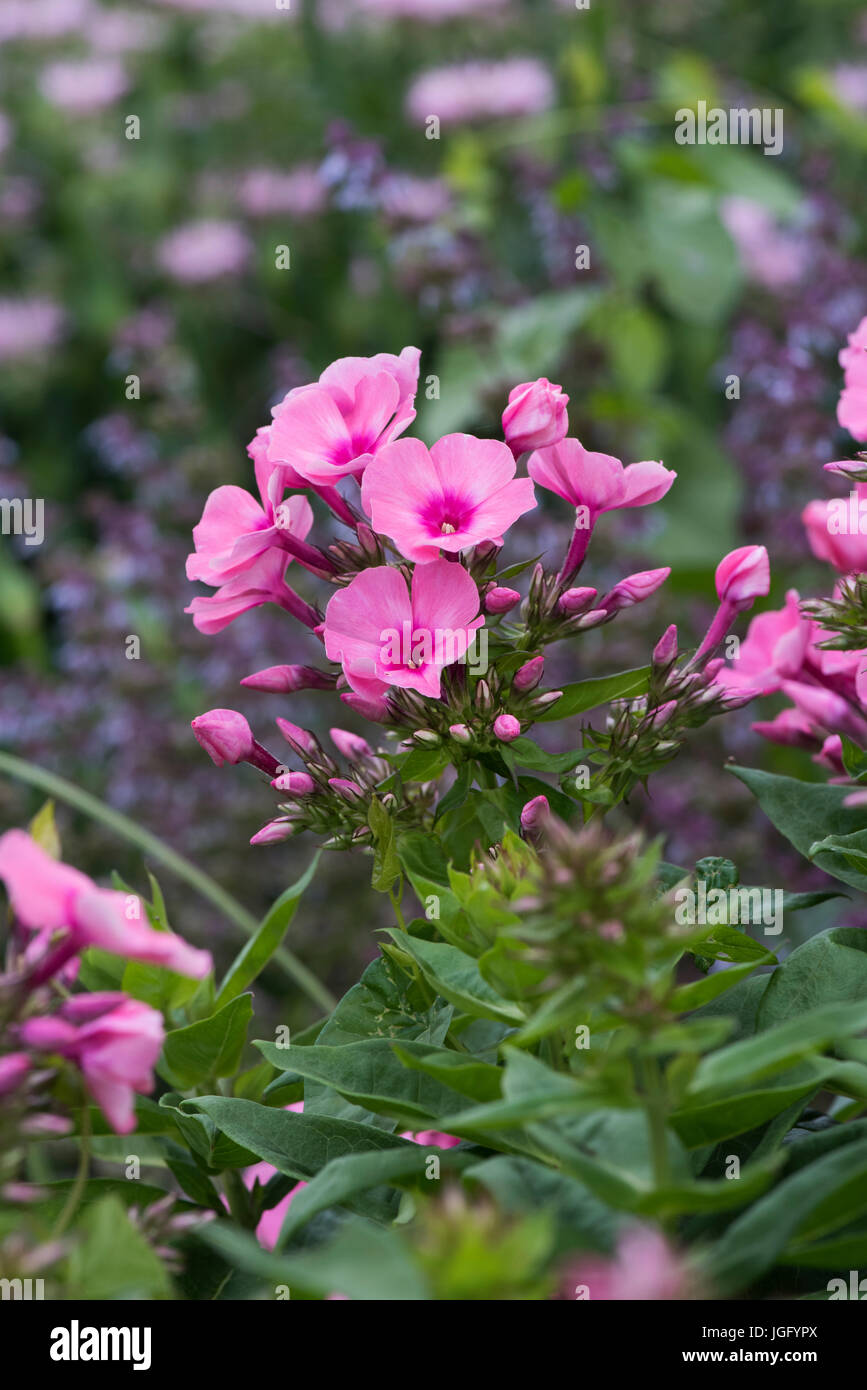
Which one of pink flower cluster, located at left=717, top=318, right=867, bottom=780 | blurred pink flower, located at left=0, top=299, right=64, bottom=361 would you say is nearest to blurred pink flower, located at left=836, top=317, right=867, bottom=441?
pink flower cluster, located at left=717, top=318, right=867, bottom=780

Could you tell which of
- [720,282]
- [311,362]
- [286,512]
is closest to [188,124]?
[311,362]

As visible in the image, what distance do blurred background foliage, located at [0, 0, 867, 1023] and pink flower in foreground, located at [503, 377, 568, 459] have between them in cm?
48

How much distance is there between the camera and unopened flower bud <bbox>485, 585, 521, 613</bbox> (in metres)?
0.55

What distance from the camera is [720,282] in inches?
63.4

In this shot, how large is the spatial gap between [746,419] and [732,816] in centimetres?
Answer: 48

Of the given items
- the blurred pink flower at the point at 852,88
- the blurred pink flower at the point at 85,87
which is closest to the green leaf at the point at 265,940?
the blurred pink flower at the point at 852,88

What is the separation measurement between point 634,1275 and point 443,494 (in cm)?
30

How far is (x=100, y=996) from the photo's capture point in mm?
427

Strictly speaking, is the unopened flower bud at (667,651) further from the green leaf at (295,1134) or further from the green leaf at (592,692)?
the green leaf at (295,1134)

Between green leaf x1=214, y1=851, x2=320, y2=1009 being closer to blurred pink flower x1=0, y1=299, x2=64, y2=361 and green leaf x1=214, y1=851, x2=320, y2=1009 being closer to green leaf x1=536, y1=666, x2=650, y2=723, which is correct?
green leaf x1=536, y1=666, x2=650, y2=723

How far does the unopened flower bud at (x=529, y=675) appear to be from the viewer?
556mm

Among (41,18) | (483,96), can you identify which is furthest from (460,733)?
(41,18)

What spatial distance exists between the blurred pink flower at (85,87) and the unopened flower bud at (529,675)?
212 cm
